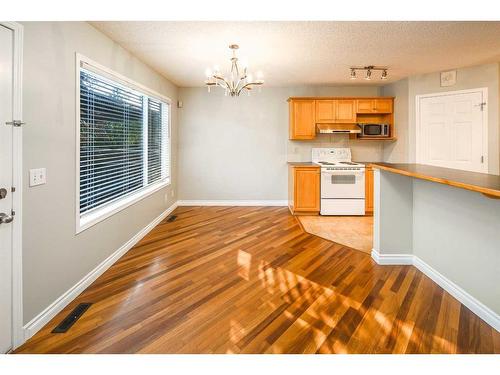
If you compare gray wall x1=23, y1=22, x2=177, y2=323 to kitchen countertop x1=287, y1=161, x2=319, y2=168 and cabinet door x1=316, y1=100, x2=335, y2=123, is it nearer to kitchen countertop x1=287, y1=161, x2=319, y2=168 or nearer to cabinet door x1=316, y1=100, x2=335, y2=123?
kitchen countertop x1=287, y1=161, x2=319, y2=168

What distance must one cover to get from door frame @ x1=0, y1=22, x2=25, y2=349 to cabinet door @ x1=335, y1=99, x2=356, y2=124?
200 inches

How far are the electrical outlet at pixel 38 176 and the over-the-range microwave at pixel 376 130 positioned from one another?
17.4 feet

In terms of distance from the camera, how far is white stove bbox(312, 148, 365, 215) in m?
5.42

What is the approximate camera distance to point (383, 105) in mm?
5742

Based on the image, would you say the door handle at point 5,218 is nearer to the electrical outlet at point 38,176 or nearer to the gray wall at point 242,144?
the electrical outlet at point 38,176

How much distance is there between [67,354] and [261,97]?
5385 mm

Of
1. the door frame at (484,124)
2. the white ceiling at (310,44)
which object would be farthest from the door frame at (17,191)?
the door frame at (484,124)

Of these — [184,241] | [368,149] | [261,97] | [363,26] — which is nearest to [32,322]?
[184,241]

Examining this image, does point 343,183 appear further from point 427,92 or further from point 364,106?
point 427,92

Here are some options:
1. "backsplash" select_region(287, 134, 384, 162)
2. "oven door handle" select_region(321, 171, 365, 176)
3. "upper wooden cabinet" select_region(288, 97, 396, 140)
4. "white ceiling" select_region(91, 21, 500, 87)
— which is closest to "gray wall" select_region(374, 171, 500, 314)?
"white ceiling" select_region(91, 21, 500, 87)

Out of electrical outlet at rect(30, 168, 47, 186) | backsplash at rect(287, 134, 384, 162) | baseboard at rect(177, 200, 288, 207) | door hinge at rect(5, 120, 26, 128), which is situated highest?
backsplash at rect(287, 134, 384, 162)

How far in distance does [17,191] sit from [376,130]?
5649 millimetres

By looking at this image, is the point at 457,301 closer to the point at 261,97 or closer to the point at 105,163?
the point at 105,163
